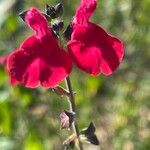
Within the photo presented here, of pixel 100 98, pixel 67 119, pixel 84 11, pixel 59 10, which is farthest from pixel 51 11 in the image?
pixel 100 98

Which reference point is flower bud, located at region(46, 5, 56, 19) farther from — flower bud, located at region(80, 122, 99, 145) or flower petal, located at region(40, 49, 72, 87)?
flower bud, located at region(80, 122, 99, 145)

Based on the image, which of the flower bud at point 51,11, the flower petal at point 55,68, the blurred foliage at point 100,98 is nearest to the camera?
the flower petal at point 55,68

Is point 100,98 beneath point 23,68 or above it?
beneath

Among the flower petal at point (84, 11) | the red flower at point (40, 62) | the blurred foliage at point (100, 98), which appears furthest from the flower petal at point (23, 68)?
the blurred foliage at point (100, 98)

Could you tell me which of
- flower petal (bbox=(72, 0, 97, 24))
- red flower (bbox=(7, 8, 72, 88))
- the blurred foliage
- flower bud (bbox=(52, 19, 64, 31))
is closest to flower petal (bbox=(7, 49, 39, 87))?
red flower (bbox=(7, 8, 72, 88))

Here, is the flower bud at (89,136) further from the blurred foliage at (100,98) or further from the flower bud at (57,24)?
the blurred foliage at (100,98)

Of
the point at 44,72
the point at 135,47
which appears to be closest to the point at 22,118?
the point at 135,47

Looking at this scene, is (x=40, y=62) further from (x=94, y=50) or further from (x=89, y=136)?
(x=89, y=136)
